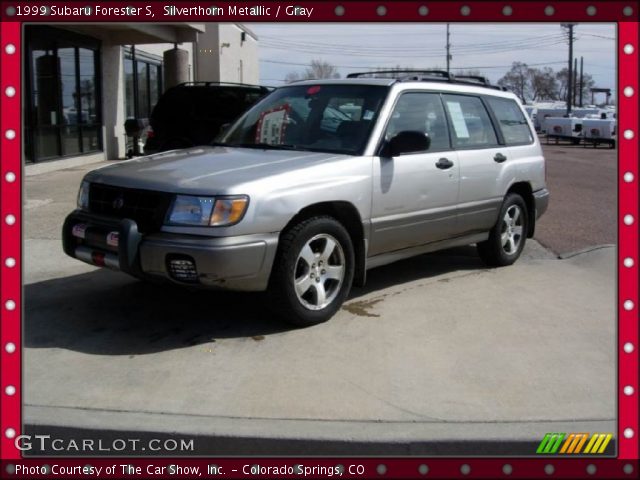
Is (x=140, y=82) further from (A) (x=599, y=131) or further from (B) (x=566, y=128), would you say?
(B) (x=566, y=128)

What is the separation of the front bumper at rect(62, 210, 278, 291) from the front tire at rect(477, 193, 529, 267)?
3.07m

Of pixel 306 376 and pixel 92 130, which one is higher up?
pixel 92 130

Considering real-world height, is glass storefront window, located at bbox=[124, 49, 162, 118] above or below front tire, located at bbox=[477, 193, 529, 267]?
above

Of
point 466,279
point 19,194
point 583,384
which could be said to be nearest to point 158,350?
point 19,194

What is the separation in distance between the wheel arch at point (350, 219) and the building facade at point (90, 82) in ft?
23.5

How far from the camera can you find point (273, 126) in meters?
5.98

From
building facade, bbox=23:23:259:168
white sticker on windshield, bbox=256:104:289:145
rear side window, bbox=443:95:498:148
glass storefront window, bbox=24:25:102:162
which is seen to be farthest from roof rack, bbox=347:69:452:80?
glass storefront window, bbox=24:25:102:162

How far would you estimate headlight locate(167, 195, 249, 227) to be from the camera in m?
4.49

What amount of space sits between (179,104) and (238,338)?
Result: 21.6 feet

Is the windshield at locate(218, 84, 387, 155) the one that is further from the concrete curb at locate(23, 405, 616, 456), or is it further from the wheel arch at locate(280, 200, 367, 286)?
the concrete curb at locate(23, 405, 616, 456)

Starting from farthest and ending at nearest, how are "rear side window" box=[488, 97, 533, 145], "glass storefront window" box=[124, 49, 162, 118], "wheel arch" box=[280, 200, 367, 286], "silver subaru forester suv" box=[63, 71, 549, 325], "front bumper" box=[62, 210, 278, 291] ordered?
"glass storefront window" box=[124, 49, 162, 118]
"rear side window" box=[488, 97, 533, 145]
"wheel arch" box=[280, 200, 367, 286]
"silver subaru forester suv" box=[63, 71, 549, 325]
"front bumper" box=[62, 210, 278, 291]

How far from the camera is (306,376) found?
429 centimetres

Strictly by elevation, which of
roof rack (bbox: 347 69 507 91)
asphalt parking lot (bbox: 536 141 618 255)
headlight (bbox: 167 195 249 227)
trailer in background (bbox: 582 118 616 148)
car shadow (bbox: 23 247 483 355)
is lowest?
car shadow (bbox: 23 247 483 355)

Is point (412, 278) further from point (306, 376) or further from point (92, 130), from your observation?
point (92, 130)
